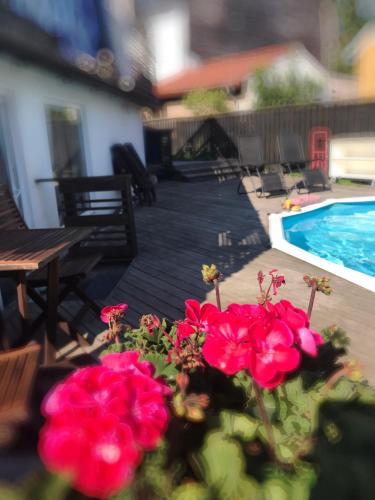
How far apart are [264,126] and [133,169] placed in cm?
942

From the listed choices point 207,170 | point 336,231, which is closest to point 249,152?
point 207,170

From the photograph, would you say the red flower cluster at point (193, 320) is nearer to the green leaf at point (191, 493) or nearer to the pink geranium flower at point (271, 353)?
the pink geranium flower at point (271, 353)

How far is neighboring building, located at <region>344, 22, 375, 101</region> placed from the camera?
447 millimetres

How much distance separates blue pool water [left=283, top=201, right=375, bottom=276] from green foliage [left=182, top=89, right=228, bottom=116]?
1280 cm

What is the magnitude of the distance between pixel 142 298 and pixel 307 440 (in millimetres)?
3021

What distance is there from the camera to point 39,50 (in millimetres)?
3588

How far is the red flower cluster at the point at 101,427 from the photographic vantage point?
1.80 feet

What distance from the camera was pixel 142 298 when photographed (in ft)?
12.4

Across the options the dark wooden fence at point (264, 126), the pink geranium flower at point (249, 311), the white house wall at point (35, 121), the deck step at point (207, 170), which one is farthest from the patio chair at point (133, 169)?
the dark wooden fence at point (264, 126)

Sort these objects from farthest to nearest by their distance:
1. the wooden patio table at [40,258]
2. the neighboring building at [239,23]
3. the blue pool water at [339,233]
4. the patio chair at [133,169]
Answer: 1. the patio chair at [133,169]
2. the blue pool water at [339,233]
3. the wooden patio table at [40,258]
4. the neighboring building at [239,23]

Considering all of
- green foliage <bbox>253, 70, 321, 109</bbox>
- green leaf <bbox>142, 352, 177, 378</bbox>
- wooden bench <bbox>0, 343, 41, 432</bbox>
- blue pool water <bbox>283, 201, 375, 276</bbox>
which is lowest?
blue pool water <bbox>283, 201, 375, 276</bbox>

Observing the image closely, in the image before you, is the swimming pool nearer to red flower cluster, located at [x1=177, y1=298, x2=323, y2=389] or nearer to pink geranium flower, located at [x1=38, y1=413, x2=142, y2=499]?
red flower cluster, located at [x1=177, y1=298, x2=323, y2=389]

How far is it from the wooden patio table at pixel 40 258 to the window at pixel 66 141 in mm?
3299

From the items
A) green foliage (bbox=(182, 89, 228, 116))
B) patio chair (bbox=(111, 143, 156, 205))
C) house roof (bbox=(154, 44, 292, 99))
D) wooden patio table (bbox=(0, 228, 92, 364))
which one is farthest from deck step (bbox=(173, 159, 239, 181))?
house roof (bbox=(154, 44, 292, 99))
